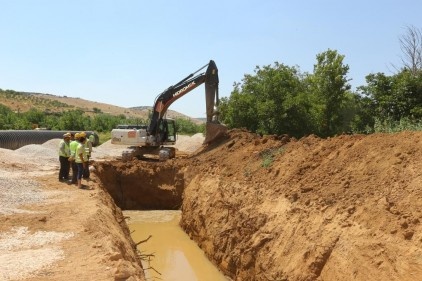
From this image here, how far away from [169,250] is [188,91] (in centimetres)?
960

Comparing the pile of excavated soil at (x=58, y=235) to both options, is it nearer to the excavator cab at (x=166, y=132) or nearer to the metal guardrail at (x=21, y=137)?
the excavator cab at (x=166, y=132)

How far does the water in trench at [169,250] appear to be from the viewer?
13.1m

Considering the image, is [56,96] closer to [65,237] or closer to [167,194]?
[167,194]

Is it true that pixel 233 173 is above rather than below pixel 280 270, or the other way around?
above

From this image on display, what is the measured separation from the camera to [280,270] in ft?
30.2

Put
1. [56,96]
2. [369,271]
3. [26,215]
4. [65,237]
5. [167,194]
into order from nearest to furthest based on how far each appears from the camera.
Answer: [369,271]
[65,237]
[26,215]
[167,194]
[56,96]

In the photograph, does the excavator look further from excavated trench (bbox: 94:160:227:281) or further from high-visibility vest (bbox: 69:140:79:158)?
high-visibility vest (bbox: 69:140:79:158)

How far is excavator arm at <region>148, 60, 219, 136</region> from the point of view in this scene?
891 inches

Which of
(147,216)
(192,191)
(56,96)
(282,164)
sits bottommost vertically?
(147,216)

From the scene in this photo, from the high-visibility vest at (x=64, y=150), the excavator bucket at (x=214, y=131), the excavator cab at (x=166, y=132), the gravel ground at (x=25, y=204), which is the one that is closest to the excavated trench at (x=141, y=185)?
the excavator cab at (x=166, y=132)

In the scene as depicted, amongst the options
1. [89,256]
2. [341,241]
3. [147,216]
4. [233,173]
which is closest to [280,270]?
[341,241]

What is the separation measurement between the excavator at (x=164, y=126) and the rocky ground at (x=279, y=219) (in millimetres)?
6012

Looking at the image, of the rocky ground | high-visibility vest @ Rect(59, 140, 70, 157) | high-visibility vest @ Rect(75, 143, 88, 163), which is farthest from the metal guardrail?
high-visibility vest @ Rect(75, 143, 88, 163)

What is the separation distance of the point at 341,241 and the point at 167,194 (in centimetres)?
1433
